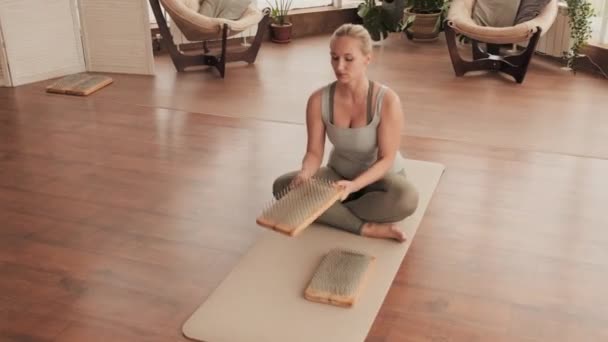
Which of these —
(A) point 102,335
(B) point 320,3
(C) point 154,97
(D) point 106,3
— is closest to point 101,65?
(D) point 106,3

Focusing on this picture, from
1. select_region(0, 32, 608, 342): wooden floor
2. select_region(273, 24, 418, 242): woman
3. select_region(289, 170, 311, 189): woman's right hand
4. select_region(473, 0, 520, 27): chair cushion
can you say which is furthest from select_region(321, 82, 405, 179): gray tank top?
select_region(473, 0, 520, 27): chair cushion

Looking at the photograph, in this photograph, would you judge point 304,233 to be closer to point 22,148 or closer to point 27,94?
point 22,148

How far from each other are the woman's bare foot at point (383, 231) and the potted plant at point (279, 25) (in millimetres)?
4083

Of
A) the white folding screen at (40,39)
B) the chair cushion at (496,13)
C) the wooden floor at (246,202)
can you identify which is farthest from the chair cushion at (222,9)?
the chair cushion at (496,13)

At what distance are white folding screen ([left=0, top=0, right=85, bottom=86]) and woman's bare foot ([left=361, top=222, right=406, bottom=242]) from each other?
3.47m

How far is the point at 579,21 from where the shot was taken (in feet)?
16.4

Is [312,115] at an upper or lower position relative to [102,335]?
upper

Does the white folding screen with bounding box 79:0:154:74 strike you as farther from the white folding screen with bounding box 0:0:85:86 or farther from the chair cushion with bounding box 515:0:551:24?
the chair cushion with bounding box 515:0:551:24

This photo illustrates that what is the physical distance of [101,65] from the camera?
5.30m

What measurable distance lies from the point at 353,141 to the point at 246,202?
2.44 feet

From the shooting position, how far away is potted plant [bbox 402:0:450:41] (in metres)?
6.18

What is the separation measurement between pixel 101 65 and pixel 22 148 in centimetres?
174

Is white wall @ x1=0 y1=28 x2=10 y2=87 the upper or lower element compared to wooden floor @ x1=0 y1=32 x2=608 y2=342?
upper

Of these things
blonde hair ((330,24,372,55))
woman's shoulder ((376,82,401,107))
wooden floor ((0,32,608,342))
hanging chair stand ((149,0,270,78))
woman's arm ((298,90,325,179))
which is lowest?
wooden floor ((0,32,608,342))
